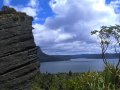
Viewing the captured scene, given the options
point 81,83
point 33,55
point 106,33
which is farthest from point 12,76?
point 106,33

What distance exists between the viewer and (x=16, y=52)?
54.0 ft

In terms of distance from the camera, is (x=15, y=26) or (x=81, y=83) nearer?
(x=15, y=26)

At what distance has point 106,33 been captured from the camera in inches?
1892

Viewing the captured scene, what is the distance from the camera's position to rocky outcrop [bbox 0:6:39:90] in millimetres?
15984

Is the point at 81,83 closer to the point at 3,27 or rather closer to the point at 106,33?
the point at 3,27

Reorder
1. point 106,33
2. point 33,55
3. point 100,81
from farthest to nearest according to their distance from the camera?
point 106,33
point 100,81
point 33,55

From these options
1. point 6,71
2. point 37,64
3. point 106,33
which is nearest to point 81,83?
point 37,64

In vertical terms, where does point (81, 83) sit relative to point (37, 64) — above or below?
below

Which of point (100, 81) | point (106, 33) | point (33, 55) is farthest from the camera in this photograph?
point (106, 33)

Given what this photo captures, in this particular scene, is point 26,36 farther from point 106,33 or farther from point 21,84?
point 106,33

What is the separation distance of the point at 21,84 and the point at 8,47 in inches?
73.2

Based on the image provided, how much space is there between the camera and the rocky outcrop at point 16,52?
52.4 feet

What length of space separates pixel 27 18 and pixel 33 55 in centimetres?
177

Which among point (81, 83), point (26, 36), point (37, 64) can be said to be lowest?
point (81, 83)
